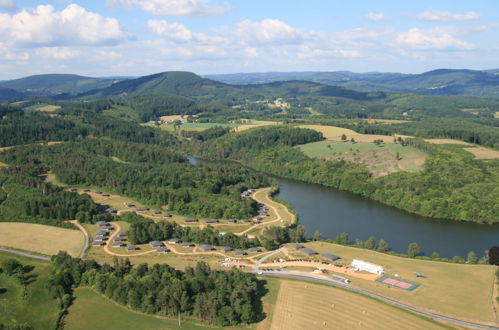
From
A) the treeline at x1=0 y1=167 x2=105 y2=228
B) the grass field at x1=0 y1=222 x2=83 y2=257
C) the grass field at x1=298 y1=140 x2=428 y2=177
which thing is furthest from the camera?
the grass field at x1=298 y1=140 x2=428 y2=177

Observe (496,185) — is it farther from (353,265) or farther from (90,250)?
(90,250)

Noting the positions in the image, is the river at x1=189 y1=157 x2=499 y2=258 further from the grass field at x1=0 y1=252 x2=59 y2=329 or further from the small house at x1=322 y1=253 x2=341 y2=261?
the grass field at x1=0 y1=252 x2=59 y2=329

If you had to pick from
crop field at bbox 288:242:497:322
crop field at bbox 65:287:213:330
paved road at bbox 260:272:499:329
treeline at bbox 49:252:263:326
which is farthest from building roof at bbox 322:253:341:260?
crop field at bbox 65:287:213:330

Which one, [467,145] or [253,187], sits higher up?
[467,145]

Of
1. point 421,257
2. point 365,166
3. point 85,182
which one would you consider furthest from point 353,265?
point 85,182

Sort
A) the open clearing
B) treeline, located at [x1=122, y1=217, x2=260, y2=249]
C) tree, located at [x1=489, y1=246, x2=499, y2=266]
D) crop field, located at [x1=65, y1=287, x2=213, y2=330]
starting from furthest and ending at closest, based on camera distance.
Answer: treeline, located at [x1=122, y1=217, x2=260, y2=249] < tree, located at [x1=489, y1=246, x2=499, y2=266] < crop field, located at [x1=65, y1=287, x2=213, y2=330] < the open clearing

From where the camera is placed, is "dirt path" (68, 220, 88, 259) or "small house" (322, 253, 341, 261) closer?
"small house" (322, 253, 341, 261)

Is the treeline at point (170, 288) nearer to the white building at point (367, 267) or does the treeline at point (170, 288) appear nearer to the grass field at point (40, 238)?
the grass field at point (40, 238)
